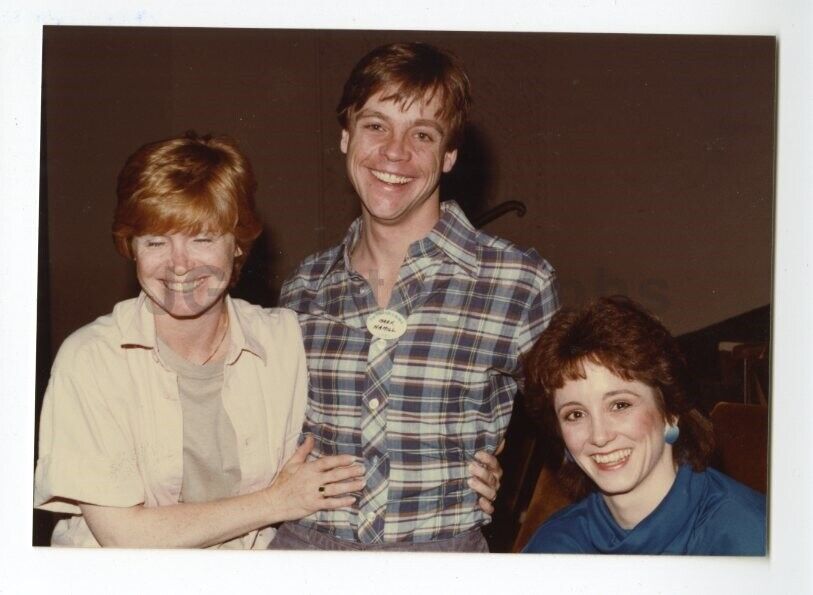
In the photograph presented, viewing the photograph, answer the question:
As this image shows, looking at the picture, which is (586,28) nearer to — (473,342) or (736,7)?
(736,7)

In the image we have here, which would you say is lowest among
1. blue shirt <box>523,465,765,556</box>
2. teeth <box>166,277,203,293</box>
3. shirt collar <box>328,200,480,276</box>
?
blue shirt <box>523,465,765,556</box>

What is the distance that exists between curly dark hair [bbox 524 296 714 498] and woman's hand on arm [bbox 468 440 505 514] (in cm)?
14

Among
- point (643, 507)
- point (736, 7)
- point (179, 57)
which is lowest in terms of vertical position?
point (643, 507)

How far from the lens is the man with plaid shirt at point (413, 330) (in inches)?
75.4

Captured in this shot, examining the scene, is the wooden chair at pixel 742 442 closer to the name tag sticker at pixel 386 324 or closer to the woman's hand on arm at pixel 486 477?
the woman's hand on arm at pixel 486 477

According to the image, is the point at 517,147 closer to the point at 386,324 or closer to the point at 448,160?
the point at 448,160

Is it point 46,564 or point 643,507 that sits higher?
point 643,507

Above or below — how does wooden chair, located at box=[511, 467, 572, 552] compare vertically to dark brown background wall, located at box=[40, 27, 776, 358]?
below

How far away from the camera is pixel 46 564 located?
1.97m

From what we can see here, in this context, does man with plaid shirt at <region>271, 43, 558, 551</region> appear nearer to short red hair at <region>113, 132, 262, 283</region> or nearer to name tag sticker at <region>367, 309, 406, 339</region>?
name tag sticker at <region>367, 309, 406, 339</region>

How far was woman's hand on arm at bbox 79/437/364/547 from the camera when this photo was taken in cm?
192

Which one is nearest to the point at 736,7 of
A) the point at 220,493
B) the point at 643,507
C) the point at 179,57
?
the point at 643,507

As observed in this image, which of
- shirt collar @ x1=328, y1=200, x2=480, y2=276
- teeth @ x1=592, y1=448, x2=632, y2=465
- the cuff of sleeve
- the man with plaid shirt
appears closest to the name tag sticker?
the man with plaid shirt

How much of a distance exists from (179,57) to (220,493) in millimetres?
1043
